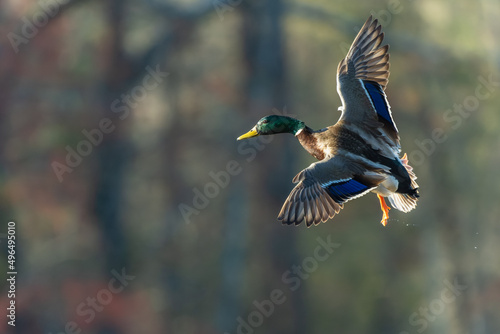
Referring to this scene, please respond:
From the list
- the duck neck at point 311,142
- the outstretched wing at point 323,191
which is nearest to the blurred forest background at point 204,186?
the duck neck at point 311,142

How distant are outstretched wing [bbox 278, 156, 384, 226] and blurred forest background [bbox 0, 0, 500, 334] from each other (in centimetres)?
519

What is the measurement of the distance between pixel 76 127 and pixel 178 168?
1194 millimetres

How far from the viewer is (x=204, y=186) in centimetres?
803

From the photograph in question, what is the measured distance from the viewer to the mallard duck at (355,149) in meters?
2.70

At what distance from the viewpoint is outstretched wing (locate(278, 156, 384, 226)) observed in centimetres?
267

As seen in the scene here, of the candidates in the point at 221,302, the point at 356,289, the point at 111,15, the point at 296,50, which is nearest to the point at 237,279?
the point at 221,302

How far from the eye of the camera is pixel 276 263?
817 cm

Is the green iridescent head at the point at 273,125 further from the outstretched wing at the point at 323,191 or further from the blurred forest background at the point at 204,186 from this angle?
the blurred forest background at the point at 204,186

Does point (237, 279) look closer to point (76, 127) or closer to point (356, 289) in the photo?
point (356, 289)

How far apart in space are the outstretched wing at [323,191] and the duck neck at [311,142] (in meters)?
0.17

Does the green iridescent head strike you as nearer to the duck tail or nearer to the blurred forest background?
the duck tail

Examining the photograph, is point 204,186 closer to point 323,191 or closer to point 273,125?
point 273,125

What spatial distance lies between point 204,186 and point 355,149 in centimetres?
523

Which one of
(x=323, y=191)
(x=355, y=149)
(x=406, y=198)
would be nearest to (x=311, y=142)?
(x=355, y=149)
